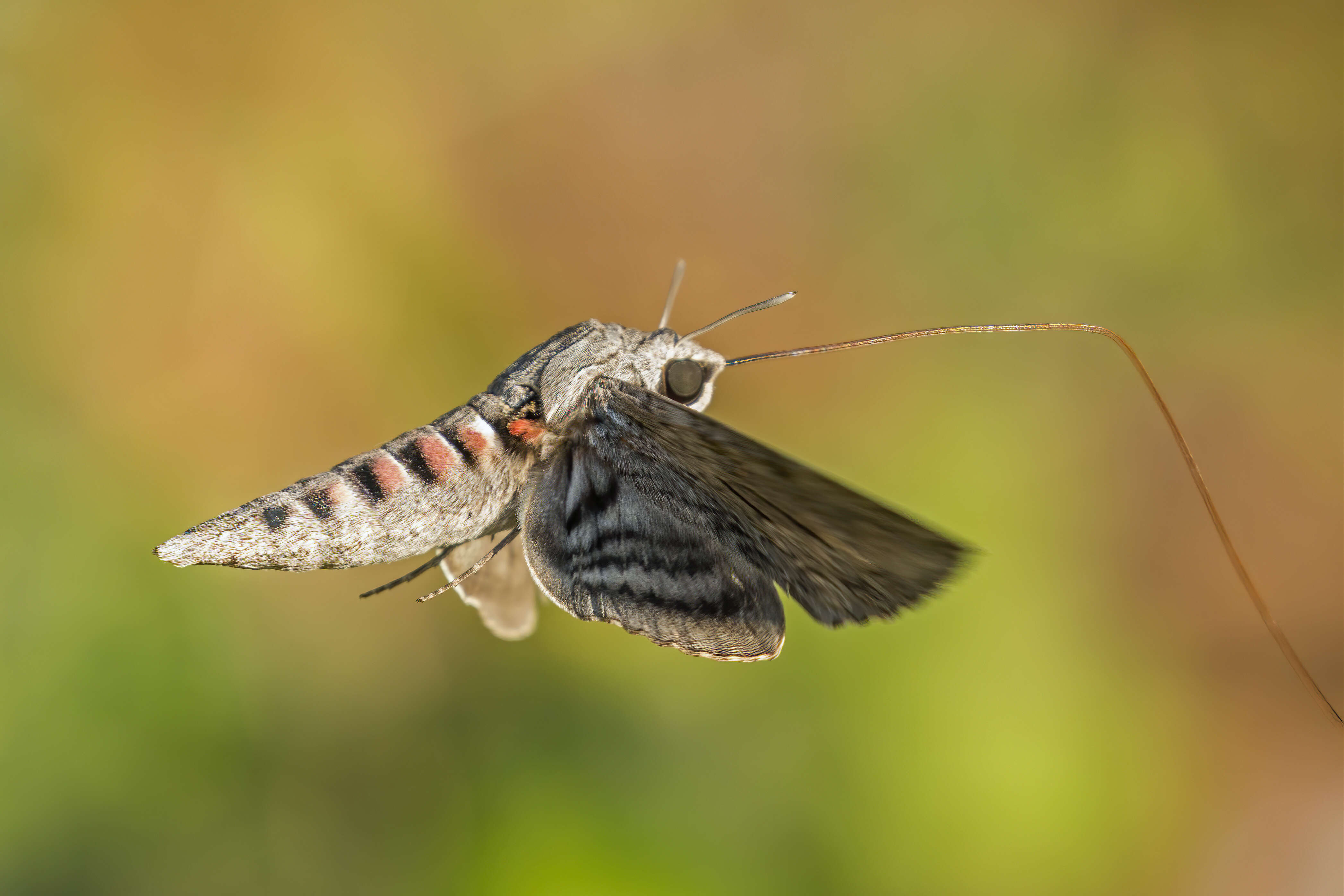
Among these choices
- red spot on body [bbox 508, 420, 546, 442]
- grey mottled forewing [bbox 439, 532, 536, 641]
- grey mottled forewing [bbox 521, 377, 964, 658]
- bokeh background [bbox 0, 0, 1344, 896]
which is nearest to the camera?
grey mottled forewing [bbox 521, 377, 964, 658]

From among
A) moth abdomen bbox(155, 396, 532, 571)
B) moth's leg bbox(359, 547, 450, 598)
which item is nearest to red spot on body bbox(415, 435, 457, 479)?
moth abdomen bbox(155, 396, 532, 571)

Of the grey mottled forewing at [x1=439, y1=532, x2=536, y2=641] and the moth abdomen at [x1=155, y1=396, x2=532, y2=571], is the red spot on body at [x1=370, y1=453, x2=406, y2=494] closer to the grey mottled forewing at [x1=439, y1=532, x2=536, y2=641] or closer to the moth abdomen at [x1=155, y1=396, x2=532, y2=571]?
the moth abdomen at [x1=155, y1=396, x2=532, y2=571]

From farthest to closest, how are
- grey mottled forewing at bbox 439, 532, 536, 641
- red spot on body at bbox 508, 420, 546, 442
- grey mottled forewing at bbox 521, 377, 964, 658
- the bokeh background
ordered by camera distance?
the bokeh background
grey mottled forewing at bbox 439, 532, 536, 641
red spot on body at bbox 508, 420, 546, 442
grey mottled forewing at bbox 521, 377, 964, 658

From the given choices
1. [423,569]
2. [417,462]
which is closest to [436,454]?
[417,462]

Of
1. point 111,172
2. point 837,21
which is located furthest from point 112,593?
point 837,21

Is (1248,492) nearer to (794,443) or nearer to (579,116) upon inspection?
(794,443)

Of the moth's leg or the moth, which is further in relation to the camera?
the moth's leg
